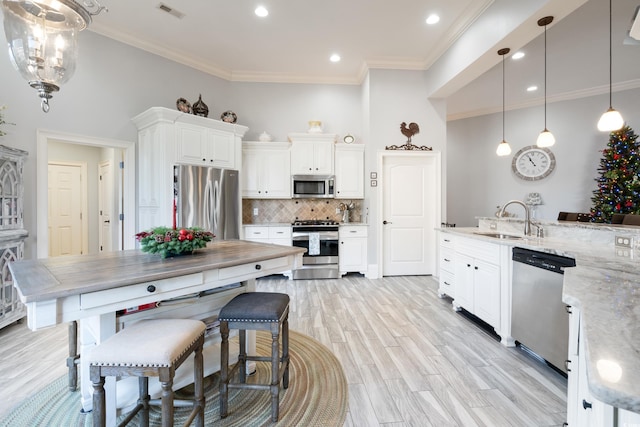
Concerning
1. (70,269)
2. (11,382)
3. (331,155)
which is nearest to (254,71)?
(331,155)

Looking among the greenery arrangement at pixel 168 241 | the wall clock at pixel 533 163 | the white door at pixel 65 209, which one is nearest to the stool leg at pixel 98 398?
the greenery arrangement at pixel 168 241

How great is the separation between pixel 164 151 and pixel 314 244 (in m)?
2.56

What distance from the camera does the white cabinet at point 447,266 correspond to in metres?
3.31

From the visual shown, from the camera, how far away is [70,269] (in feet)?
4.68

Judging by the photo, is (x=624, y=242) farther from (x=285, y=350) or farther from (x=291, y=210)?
(x=291, y=210)

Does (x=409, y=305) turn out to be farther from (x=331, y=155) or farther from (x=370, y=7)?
(x=370, y=7)

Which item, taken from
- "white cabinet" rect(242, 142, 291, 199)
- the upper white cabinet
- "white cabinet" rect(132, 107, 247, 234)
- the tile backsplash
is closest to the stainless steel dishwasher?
the tile backsplash

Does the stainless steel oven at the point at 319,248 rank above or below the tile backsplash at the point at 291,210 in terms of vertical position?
below

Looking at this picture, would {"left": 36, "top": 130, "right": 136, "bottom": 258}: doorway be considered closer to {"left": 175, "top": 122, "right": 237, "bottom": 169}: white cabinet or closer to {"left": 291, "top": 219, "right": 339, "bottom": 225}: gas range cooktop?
{"left": 175, "top": 122, "right": 237, "bottom": 169}: white cabinet

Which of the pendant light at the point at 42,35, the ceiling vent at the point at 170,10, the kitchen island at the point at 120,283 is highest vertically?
the ceiling vent at the point at 170,10

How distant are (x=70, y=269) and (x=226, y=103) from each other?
430 centimetres

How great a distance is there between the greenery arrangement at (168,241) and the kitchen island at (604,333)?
1798 millimetres

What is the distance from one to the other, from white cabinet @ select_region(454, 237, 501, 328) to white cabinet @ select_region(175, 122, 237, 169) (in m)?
3.47

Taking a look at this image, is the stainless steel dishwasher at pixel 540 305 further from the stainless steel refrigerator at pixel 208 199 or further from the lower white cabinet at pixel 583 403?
the stainless steel refrigerator at pixel 208 199
